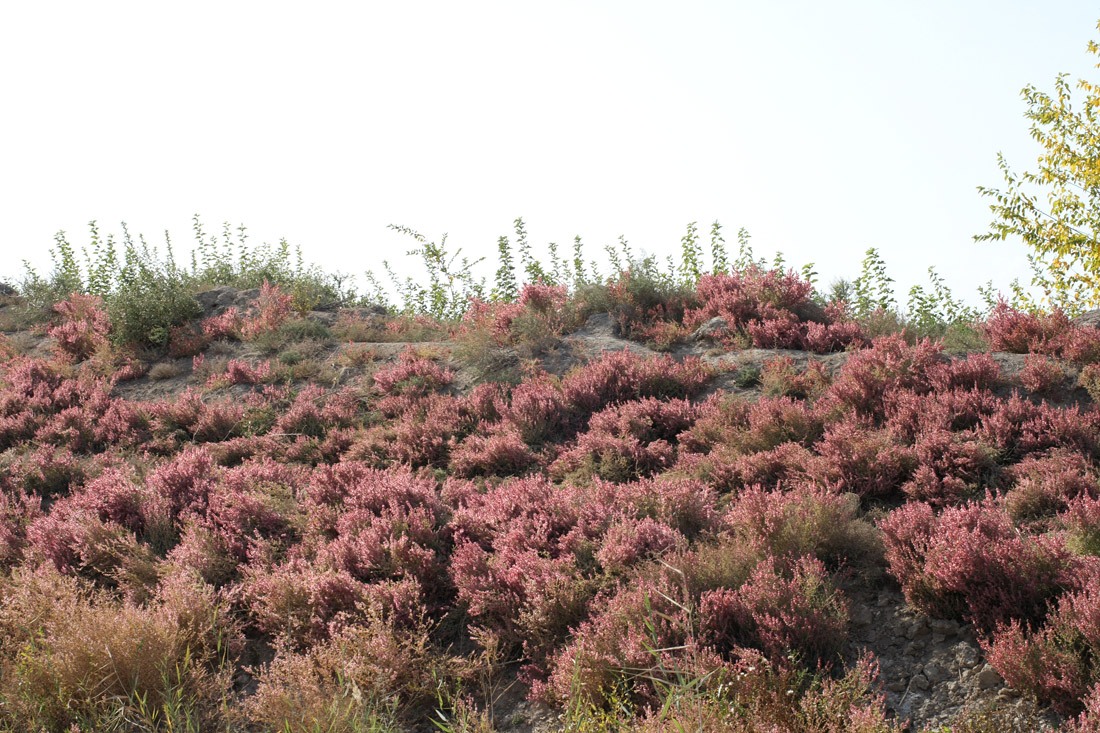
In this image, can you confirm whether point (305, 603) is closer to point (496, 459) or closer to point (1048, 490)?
point (496, 459)

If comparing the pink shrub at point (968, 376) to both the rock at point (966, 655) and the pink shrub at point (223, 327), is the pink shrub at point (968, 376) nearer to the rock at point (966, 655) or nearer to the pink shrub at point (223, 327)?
the rock at point (966, 655)

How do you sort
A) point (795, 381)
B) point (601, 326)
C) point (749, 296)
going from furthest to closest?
point (601, 326) < point (749, 296) < point (795, 381)

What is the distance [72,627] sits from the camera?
4.84 m

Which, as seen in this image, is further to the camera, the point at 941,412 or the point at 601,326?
the point at 601,326

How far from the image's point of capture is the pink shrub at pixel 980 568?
4293 mm

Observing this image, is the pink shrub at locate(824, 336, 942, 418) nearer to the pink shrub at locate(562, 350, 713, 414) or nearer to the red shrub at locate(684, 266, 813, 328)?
the pink shrub at locate(562, 350, 713, 414)

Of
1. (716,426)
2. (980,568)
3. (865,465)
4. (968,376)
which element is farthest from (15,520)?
(968,376)

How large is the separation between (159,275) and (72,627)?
10.1 meters

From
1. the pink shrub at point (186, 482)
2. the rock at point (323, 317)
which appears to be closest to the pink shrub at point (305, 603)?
the pink shrub at point (186, 482)

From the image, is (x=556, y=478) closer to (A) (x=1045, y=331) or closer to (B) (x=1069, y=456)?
(B) (x=1069, y=456)

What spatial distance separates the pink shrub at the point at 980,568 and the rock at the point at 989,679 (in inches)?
10.8

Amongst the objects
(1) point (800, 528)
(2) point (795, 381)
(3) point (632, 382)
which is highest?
(3) point (632, 382)

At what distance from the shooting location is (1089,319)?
28.7ft

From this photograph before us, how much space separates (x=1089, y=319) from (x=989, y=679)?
21.3 ft
